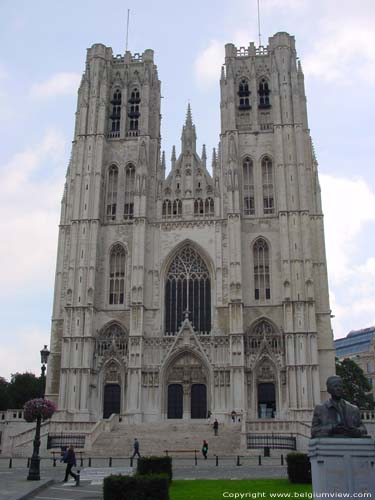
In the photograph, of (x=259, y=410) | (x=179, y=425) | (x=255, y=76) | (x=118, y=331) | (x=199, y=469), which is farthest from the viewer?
(x=255, y=76)

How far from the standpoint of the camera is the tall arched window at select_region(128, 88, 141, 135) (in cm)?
4994

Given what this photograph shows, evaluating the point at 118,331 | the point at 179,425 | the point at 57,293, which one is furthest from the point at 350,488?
the point at 57,293

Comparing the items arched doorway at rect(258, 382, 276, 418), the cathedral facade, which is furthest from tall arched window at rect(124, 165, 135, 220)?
arched doorway at rect(258, 382, 276, 418)

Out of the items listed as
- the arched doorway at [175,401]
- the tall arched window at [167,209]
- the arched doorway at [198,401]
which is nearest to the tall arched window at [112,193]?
the tall arched window at [167,209]

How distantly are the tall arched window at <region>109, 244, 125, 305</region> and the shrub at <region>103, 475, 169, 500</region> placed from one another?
32.3 m

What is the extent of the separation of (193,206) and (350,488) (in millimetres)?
38054

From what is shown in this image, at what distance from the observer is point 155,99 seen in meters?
51.1

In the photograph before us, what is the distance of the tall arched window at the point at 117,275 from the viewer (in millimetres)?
44906

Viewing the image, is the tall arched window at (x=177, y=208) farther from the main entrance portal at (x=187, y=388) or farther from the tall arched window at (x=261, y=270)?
the main entrance portal at (x=187, y=388)

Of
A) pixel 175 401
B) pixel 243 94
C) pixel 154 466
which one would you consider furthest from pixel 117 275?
pixel 154 466

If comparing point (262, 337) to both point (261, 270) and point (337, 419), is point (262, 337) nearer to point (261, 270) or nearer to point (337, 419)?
point (261, 270)

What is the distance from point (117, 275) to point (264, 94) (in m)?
19.6

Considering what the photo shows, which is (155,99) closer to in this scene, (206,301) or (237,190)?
(237,190)

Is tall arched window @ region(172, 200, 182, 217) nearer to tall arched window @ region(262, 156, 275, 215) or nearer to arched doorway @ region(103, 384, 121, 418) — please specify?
tall arched window @ region(262, 156, 275, 215)
